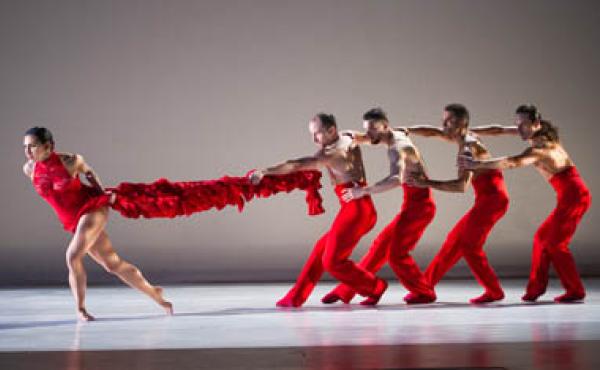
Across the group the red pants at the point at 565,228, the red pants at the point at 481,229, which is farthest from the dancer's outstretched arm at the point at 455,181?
the red pants at the point at 565,228

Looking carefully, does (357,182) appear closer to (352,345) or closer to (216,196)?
(216,196)

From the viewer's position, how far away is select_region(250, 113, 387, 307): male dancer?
7.33 meters

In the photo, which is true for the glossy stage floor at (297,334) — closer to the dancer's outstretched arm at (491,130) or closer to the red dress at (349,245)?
the red dress at (349,245)

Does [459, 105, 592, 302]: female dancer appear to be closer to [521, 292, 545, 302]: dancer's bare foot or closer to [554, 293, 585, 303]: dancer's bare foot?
[554, 293, 585, 303]: dancer's bare foot

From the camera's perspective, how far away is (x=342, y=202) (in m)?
7.42

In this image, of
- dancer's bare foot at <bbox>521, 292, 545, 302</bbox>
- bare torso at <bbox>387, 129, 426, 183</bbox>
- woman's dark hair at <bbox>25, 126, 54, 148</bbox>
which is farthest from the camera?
dancer's bare foot at <bbox>521, 292, 545, 302</bbox>

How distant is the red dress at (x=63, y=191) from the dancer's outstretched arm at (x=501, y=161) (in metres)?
2.51

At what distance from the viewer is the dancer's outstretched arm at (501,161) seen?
24.7 ft

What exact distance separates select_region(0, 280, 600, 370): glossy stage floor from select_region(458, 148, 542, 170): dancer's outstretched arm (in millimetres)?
970

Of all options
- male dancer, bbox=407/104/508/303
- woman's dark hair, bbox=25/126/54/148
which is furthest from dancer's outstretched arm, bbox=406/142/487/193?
woman's dark hair, bbox=25/126/54/148

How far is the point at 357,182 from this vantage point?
745 cm

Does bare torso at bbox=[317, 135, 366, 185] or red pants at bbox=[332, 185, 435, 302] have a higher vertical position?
bare torso at bbox=[317, 135, 366, 185]

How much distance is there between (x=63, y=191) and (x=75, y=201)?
0.10m

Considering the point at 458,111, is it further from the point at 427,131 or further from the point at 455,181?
the point at 455,181
